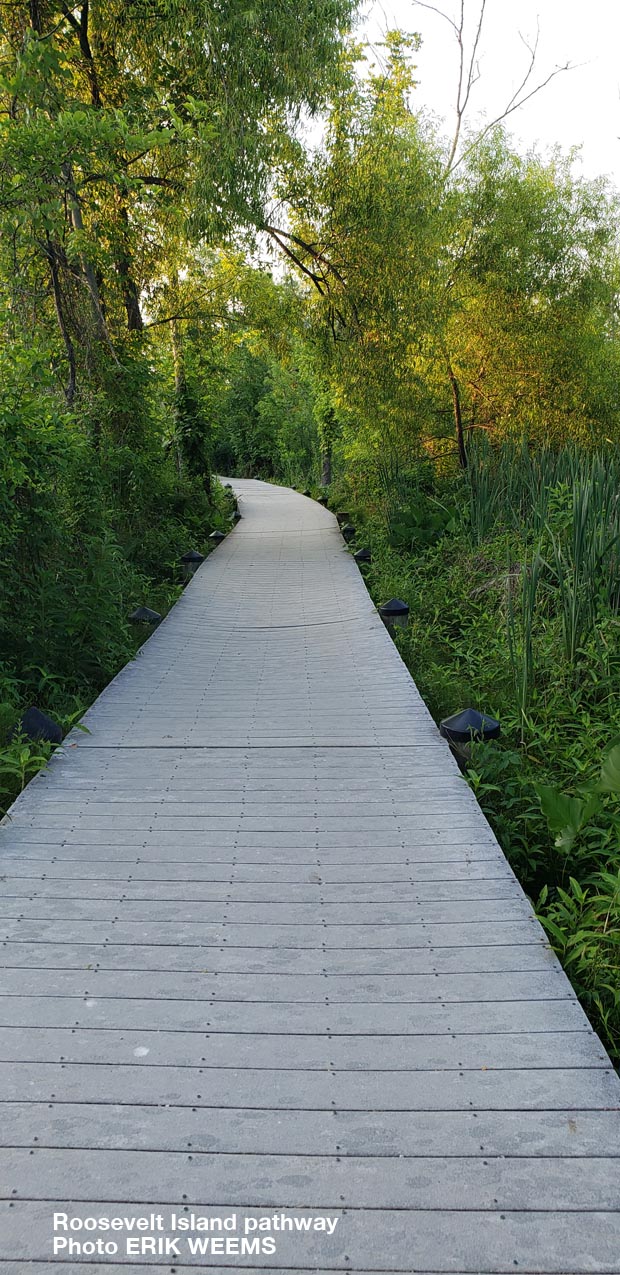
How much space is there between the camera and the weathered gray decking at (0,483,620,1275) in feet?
4.81

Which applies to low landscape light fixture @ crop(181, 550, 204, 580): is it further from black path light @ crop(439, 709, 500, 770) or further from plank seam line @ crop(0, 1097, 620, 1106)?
plank seam line @ crop(0, 1097, 620, 1106)

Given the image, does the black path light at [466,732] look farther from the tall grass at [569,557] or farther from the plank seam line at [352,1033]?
the plank seam line at [352,1033]

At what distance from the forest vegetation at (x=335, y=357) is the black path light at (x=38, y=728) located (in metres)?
0.07

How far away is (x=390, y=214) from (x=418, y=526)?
2.89 metres

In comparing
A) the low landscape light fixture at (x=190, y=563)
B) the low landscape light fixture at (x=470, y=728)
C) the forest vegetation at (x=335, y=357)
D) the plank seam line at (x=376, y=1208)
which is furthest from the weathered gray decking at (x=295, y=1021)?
the low landscape light fixture at (x=190, y=563)

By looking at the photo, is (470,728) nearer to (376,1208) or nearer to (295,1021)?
(295,1021)

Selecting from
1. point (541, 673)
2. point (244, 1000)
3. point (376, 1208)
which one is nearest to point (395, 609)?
point (541, 673)

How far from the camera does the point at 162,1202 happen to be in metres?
1.47

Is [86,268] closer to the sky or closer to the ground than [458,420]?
closer to the sky

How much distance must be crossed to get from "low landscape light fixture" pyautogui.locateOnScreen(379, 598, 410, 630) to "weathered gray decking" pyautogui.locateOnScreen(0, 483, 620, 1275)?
197 centimetres

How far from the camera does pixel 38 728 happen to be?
352 centimetres

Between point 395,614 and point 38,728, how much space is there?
2.71 meters

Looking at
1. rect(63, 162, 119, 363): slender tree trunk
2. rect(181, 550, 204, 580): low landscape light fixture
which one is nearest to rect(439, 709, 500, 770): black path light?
rect(63, 162, 119, 363): slender tree trunk

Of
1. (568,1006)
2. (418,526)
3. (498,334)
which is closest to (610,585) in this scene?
(568,1006)
